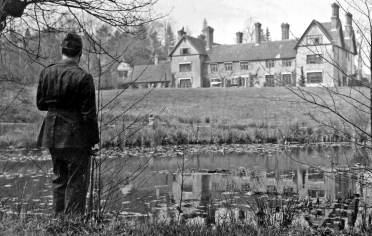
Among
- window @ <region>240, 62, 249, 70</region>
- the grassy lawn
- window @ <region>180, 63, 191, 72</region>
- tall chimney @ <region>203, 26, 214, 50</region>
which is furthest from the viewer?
tall chimney @ <region>203, 26, 214, 50</region>

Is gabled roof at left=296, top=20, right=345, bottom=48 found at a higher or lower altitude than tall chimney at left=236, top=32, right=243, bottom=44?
lower

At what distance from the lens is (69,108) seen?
5.27 metres

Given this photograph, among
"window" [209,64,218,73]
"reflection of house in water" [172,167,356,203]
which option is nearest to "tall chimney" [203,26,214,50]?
"window" [209,64,218,73]

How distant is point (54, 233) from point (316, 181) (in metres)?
7.80

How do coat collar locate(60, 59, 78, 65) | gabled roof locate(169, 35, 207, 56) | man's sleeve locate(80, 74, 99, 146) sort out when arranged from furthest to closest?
gabled roof locate(169, 35, 207, 56) < coat collar locate(60, 59, 78, 65) < man's sleeve locate(80, 74, 99, 146)

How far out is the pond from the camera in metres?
7.17

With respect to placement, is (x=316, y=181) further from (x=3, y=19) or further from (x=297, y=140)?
(x=297, y=140)

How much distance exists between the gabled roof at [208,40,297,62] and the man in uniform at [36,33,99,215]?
Answer: 5912 centimetres

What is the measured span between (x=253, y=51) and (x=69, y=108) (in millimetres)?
62335

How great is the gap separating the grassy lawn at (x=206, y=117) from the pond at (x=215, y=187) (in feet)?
3.62

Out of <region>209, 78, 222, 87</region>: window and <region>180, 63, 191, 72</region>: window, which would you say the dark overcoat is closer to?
<region>209, 78, 222, 87</region>: window

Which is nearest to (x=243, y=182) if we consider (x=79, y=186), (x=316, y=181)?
(x=316, y=181)

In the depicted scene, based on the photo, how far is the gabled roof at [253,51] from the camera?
2490 inches

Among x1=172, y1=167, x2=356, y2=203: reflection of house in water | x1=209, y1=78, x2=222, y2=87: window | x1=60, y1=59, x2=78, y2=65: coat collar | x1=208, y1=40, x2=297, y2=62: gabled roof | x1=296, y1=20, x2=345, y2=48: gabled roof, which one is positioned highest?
x1=296, y1=20, x2=345, y2=48: gabled roof
